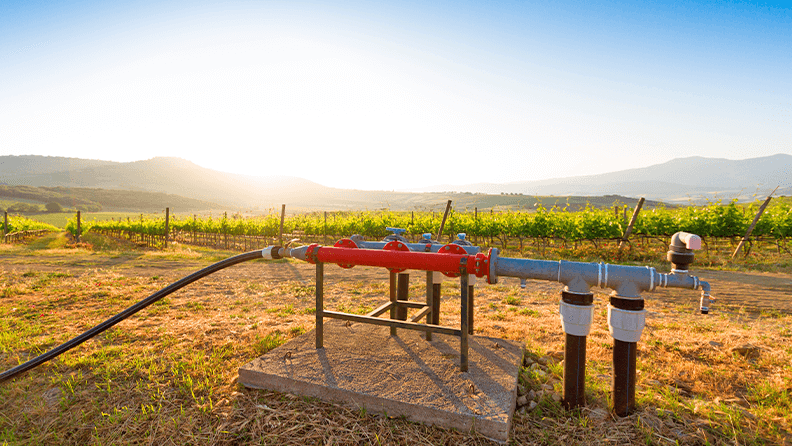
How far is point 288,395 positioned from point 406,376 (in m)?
0.84

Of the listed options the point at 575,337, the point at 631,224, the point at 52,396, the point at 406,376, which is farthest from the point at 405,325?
the point at 631,224

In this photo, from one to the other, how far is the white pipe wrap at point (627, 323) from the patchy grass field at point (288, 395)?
567 millimetres

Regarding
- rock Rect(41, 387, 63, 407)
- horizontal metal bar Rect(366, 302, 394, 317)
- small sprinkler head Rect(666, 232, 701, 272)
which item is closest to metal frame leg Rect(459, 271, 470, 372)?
horizontal metal bar Rect(366, 302, 394, 317)

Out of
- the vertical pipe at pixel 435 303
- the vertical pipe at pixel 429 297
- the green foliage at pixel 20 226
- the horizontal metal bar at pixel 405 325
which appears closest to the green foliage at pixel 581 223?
the vertical pipe at pixel 435 303

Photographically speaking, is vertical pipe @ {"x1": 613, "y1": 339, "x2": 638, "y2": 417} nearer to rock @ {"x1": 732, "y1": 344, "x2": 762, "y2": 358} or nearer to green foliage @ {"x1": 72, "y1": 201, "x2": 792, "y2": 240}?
rock @ {"x1": 732, "y1": 344, "x2": 762, "y2": 358}

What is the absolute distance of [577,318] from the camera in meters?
2.37

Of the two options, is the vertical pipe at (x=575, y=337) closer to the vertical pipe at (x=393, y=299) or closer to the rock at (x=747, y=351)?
the vertical pipe at (x=393, y=299)

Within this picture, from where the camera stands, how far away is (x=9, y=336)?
404cm

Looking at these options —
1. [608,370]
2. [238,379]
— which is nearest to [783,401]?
A: [608,370]

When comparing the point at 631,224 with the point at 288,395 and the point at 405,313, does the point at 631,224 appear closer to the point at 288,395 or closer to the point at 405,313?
the point at 405,313

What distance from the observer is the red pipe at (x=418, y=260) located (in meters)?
2.50

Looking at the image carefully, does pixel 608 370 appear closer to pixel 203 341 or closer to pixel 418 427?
pixel 418 427

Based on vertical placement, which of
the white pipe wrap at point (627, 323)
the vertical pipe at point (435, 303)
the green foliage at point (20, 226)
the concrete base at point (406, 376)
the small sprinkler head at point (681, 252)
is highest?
the small sprinkler head at point (681, 252)

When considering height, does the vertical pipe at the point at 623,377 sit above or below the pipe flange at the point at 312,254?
below
